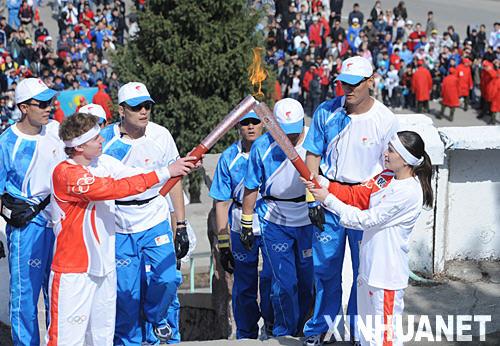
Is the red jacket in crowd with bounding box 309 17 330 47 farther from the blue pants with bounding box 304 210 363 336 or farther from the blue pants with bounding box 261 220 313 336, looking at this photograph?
the blue pants with bounding box 304 210 363 336

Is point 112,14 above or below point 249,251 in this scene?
above

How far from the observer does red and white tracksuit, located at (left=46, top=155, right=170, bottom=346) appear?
18.7ft

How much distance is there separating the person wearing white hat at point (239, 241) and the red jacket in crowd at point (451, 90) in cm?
1565

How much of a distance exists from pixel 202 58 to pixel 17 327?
25.9 feet

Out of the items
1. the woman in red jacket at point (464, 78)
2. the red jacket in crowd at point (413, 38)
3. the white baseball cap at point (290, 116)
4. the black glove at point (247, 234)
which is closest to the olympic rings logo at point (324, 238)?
the black glove at point (247, 234)

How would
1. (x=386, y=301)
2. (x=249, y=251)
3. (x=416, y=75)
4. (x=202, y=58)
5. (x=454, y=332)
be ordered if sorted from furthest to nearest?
(x=416, y=75), (x=202, y=58), (x=249, y=251), (x=454, y=332), (x=386, y=301)

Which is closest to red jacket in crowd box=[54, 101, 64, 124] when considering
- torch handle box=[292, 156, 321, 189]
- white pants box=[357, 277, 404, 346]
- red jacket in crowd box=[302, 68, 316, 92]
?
red jacket in crowd box=[302, 68, 316, 92]

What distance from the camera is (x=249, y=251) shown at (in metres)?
7.23

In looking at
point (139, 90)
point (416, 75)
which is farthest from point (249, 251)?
point (416, 75)

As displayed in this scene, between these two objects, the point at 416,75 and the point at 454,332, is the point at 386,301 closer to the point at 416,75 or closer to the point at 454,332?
the point at 454,332

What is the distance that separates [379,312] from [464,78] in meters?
17.6

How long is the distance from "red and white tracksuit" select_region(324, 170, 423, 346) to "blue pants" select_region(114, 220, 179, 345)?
1.61 m

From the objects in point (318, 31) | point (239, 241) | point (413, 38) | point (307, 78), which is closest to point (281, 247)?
point (239, 241)

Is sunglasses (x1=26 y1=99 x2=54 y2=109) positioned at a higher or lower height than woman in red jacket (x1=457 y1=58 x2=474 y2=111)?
lower
